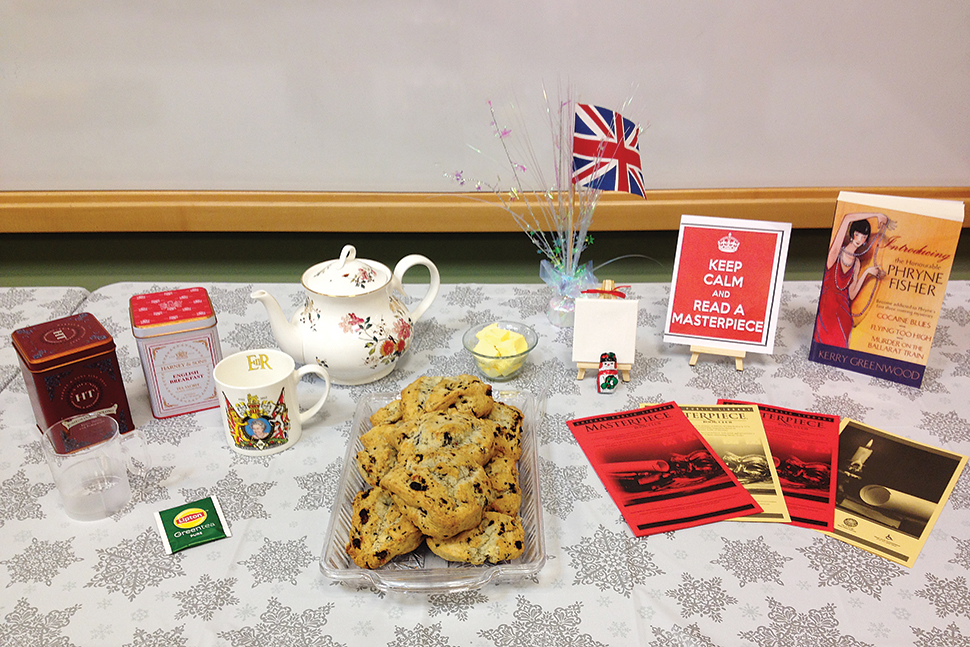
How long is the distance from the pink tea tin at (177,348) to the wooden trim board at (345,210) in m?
1.16

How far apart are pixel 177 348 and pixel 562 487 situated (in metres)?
0.62

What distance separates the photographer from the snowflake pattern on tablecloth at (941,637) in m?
0.78

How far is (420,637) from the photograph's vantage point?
796mm

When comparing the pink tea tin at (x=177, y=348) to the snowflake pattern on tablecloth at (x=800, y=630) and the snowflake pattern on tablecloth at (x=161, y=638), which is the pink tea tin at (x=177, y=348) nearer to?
the snowflake pattern on tablecloth at (x=161, y=638)

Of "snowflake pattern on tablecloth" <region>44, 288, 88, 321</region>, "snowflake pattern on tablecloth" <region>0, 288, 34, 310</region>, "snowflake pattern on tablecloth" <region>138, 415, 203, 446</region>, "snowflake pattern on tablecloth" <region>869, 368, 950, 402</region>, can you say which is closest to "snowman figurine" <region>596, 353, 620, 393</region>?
"snowflake pattern on tablecloth" <region>869, 368, 950, 402</region>

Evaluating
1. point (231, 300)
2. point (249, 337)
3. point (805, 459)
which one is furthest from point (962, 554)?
point (231, 300)

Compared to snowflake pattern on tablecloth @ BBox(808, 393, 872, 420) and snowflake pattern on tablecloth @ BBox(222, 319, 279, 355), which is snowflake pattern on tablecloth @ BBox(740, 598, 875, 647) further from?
snowflake pattern on tablecloth @ BBox(222, 319, 279, 355)

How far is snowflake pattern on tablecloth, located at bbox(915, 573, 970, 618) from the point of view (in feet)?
2.67

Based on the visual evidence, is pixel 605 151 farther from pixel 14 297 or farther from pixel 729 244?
pixel 14 297

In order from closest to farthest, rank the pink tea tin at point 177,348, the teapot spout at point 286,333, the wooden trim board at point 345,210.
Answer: the pink tea tin at point 177,348
the teapot spout at point 286,333
the wooden trim board at point 345,210

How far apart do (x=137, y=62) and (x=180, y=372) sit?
1.41 meters

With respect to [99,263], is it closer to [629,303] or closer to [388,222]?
[388,222]

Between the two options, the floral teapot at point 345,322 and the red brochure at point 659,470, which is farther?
the floral teapot at point 345,322

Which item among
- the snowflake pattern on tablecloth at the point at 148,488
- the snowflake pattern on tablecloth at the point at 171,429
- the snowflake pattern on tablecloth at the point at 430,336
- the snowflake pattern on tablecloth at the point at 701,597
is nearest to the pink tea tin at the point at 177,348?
the snowflake pattern on tablecloth at the point at 171,429
